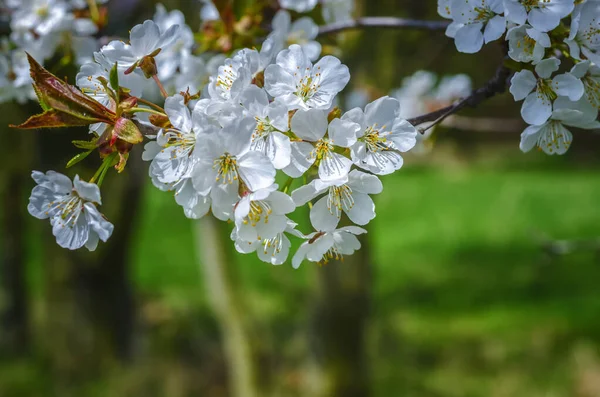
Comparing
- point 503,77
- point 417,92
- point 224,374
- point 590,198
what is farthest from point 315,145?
point 590,198

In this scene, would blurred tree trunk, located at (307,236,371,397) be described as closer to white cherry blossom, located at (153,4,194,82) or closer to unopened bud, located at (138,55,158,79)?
white cherry blossom, located at (153,4,194,82)

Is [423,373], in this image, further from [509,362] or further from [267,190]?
[267,190]

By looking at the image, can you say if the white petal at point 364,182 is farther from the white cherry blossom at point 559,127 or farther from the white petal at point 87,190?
the white petal at point 87,190

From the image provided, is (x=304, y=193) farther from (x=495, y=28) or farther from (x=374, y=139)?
(x=495, y=28)

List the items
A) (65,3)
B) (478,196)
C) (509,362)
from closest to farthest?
(65,3) → (509,362) → (478,196)

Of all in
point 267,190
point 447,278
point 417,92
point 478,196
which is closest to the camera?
→ point 267,190

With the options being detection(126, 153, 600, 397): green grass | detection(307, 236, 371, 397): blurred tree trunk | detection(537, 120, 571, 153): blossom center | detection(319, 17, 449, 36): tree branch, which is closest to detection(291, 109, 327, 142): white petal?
detection(537, 120, 571, 153): blossom center

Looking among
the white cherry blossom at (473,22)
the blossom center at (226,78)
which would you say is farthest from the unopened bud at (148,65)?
the white cherry blossom at (473,22)
